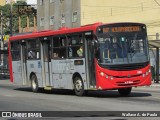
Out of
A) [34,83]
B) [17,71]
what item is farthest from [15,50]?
[34,83]

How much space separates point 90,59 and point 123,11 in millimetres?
38095

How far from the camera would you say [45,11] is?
6581 centimetres

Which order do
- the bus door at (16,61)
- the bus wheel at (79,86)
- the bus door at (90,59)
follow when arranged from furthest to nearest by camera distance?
the bus door at (16,61) < the bus wheel at (79,86) < the bus door at (90,59)

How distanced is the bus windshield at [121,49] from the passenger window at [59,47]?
2604mm

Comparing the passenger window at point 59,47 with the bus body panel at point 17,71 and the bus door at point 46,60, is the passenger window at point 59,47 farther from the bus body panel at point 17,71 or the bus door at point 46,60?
the bus body panel at point 17,71

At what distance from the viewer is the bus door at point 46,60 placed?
71.1 ft

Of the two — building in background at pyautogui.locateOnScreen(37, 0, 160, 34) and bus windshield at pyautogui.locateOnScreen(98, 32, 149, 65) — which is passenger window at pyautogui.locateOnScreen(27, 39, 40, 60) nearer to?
bus windshield at pyautogui.locateOnScreen(98, 32, 149, 65)

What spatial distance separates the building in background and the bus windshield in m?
31.6

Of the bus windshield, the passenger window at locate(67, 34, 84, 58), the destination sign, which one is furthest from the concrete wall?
the bus windshield

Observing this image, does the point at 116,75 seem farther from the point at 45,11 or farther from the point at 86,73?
the point at 45,11

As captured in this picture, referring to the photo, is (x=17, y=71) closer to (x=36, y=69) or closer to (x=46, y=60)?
(x=36, y=69)

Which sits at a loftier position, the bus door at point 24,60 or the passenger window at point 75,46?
the passenger window at point 75,46

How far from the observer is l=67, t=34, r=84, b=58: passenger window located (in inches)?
751

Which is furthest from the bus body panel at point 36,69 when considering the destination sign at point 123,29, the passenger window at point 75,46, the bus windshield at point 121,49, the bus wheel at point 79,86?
the destination sign at point 123,29
